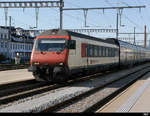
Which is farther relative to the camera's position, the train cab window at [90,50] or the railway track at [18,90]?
the train cab window at [90,50]

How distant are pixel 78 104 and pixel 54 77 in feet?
15.9

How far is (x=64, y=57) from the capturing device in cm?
1382

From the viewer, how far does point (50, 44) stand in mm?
14375

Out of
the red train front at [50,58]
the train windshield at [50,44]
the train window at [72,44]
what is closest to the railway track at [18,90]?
the red train front at [50,58]

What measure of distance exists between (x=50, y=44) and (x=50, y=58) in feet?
2.71

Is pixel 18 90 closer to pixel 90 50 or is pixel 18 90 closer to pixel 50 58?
pixel 50 58

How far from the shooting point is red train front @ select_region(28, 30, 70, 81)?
45.3ft

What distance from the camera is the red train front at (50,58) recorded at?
45.3 feet

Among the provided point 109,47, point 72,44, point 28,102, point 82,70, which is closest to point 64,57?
point 72,44

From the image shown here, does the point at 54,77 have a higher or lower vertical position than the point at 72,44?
lower

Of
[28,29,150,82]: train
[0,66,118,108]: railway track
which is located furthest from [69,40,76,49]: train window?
[0,66,118,108]: railway track

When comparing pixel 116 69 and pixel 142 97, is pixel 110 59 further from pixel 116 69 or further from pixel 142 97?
pixel 142 97

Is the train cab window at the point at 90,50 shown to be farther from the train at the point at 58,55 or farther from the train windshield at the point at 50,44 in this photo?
the train windshield at the point at 50,44

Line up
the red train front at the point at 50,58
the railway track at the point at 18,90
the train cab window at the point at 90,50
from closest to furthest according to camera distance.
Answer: the railway track at the point at 18,90
the red train front at the point at 50,58
the train cab window at the point at 90,50
